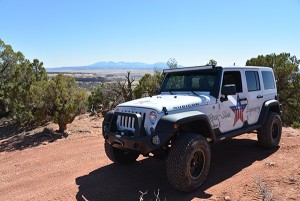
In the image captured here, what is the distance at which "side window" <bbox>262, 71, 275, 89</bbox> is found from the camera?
7.11 metres

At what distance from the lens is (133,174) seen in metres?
5.84

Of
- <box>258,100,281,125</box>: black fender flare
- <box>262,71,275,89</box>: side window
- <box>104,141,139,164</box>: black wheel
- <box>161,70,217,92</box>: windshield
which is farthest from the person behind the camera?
<box>262,71,275,89</box>: side window

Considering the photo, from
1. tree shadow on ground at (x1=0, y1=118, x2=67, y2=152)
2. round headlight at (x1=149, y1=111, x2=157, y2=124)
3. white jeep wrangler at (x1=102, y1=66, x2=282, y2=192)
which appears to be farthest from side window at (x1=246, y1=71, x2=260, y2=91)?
tree shadow on ground at (x1=0, y1=118, x2=67, y2=152)

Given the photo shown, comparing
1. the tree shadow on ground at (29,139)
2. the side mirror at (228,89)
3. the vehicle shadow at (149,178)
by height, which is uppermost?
the side mirror at (228,89)

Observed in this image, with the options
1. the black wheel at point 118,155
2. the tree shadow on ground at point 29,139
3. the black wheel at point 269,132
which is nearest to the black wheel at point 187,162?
the black wheel at point 118,155

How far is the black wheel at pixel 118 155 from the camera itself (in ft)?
19.7

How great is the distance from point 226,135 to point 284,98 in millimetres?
13360

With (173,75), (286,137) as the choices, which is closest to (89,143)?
(173,75)

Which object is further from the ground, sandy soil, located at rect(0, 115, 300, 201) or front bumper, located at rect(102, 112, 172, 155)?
front bumper, located at rect(102, 112, 172, 155)

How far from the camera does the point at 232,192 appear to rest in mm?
4727

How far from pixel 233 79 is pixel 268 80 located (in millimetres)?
1615

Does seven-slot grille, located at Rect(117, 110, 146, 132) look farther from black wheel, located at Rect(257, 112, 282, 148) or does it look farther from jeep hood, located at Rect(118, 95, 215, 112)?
black wheel, located at Rect(257, 112, 282, 148)

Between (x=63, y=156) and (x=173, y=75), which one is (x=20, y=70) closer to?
(x=63, y=156)

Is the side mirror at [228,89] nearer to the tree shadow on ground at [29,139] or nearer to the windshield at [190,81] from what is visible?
the windshield at [190,81]
